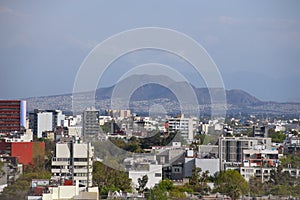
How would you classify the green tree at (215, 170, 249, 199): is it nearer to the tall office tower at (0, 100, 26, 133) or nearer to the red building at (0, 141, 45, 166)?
the red building at (0, 141, 45, 166)

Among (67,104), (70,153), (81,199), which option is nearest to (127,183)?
(70,153)

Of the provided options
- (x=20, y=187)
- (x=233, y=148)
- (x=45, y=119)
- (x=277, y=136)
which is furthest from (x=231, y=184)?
(x=45, y=119)

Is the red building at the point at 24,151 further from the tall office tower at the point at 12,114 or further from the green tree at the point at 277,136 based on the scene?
the tall office tower at the point at 12,114

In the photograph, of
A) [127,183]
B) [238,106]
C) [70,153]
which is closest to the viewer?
[127,183]

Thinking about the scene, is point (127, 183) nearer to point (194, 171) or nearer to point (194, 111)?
point (194, 171)

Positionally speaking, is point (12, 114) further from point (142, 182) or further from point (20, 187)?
point (20, 187)
